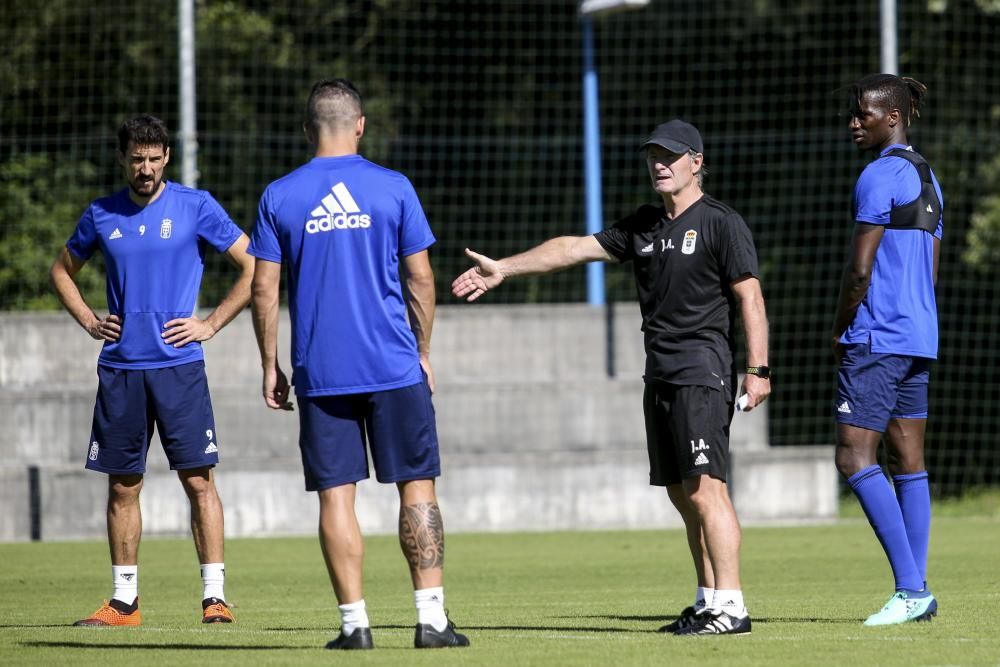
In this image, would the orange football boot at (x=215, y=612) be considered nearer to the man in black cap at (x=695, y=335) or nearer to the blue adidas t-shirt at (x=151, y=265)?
the blue adidas t-shirt at (x=151, y=265)

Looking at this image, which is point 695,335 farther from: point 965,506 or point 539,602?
point 965,506

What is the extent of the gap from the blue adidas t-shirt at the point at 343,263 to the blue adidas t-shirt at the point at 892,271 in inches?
89.6

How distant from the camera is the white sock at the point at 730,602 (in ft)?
22.0

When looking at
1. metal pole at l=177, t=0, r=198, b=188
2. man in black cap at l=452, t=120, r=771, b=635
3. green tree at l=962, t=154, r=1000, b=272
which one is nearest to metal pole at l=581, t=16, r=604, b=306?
metal pole at l=177, t=0, r=198, b=188

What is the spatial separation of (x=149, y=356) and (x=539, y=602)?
2.50 m

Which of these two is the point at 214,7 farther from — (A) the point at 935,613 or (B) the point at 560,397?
(A) the point at 935,613

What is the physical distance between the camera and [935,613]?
737cm

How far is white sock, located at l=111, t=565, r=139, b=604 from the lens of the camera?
7762 mm

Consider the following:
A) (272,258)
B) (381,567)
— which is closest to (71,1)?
(381,567)

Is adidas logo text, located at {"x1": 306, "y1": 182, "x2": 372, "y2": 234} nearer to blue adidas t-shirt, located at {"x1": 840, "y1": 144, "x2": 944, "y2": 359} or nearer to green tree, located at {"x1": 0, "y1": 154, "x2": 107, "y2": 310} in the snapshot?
blue adidas t-shirt, located at {"x1": 840, "y1": 144, "x2": 944, "y2": 359}

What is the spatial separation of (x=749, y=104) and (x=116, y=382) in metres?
14.5

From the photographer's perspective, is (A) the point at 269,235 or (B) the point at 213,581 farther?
(B) the point at 213,581

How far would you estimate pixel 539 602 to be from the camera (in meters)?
8.86

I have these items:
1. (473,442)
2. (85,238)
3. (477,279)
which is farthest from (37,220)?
(477,279)
